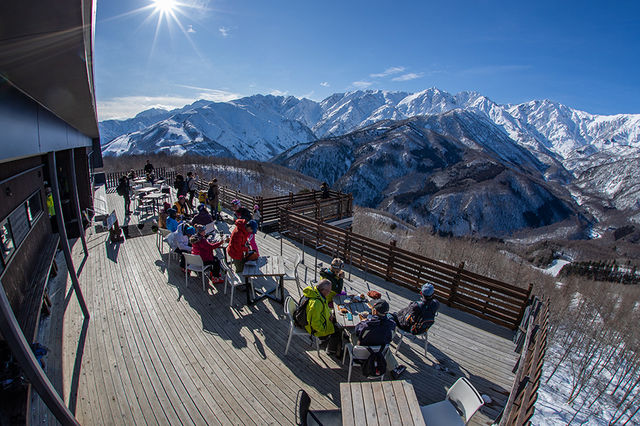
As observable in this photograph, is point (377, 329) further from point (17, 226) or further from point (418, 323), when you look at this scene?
point (17, 226)

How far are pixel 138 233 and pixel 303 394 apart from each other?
34.0 ft

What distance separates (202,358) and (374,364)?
10.2 ft

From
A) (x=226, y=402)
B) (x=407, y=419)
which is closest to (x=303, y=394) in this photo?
(x=407, y=419)

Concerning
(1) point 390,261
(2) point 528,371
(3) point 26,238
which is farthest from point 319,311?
(3) point 26,238

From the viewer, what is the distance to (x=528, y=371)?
4.32 metres

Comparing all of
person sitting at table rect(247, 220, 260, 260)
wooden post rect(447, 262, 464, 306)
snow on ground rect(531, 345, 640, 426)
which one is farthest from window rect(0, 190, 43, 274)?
snow on ground rect(531, 345, 640, 426)

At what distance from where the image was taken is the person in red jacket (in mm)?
6379

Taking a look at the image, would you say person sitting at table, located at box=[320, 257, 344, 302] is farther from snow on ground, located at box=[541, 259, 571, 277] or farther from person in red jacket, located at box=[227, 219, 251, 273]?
snow on ground, located at box=[541, 259, 571, 277]

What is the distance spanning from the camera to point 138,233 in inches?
420

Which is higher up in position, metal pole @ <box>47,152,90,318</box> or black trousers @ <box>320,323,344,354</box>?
metal pole @ <box>47,152,90,318</box>

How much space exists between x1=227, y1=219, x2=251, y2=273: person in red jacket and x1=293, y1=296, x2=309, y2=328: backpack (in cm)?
230

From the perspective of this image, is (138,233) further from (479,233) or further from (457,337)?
(479,233)

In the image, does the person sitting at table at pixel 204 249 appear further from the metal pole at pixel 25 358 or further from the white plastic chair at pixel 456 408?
the white plastic chair at pixel 456 408

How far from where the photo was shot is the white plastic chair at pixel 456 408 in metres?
3.32
